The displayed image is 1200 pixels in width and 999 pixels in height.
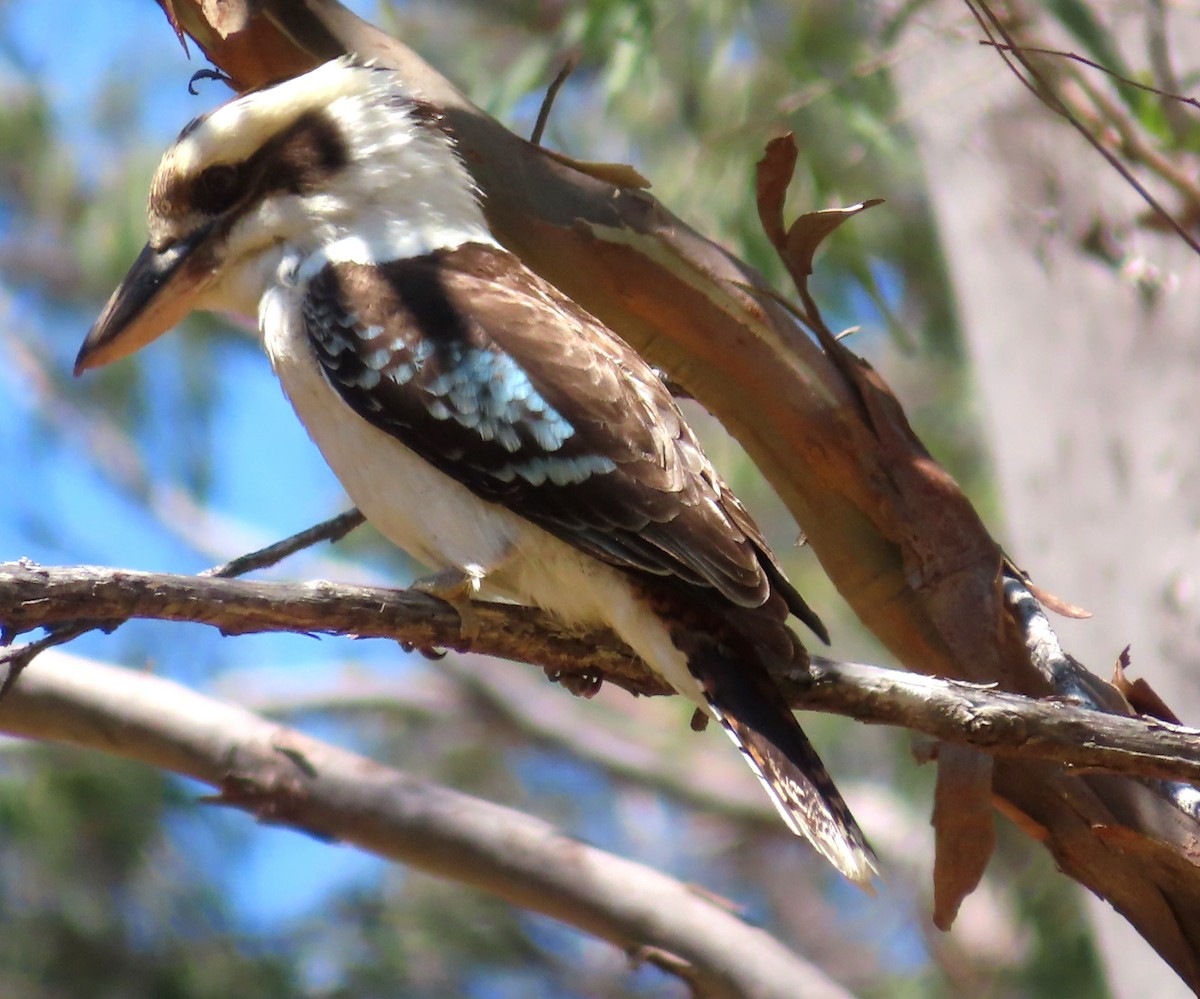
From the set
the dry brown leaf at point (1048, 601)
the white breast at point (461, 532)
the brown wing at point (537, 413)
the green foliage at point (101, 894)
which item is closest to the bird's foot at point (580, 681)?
the white breast at point (461, 532)

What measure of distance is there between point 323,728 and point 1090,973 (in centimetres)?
306

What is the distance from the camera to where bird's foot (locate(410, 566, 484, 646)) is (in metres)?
1.79

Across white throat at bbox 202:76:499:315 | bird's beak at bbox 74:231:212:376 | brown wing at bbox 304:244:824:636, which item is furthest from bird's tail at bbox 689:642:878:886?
bird's beak at bbox 74:231:212:376

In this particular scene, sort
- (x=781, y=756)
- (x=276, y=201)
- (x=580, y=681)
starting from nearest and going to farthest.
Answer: (x=781, y=756) < (x=580, y=681) < (x=276, y=201)

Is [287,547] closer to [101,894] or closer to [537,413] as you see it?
[537,413]

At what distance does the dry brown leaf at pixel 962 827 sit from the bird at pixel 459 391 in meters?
0.23

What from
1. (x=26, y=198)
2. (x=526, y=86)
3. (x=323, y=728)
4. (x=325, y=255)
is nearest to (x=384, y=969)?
(x=323, y=728)

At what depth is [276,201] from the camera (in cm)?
225

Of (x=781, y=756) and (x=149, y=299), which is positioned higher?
(x=149, y=299)

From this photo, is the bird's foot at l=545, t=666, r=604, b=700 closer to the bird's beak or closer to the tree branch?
the tree branch

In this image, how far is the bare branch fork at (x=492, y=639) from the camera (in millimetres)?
1429

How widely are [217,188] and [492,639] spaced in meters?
0.88

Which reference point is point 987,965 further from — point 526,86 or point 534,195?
point 534,195

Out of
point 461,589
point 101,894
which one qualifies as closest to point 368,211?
point 461,589
